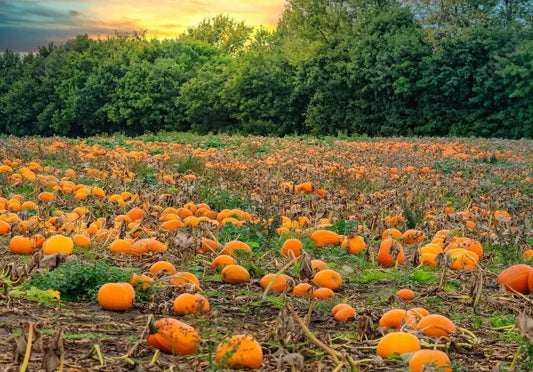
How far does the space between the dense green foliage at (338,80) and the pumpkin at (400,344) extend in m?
36.4

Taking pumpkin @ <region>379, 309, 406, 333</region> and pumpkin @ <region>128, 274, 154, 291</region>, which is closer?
pumpkin @ <region>379, 309, 406, 333</region>

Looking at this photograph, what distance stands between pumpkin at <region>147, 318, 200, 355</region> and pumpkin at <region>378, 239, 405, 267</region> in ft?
9.37

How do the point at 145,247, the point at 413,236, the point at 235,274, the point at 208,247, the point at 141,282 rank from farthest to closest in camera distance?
the point at 413,236 → the point at 208,247 → the point at 145,247 → the point at 235,274 → the point at 141,282

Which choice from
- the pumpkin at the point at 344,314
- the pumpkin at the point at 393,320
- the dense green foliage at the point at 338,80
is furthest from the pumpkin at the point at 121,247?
the dense green foliage at the point at 338,80

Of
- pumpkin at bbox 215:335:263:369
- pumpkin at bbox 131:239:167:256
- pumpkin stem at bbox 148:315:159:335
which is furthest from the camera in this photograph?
pumpkin at bbox 131:239:167:256

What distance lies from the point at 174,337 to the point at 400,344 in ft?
3.21

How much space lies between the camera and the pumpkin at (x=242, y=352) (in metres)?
2.99

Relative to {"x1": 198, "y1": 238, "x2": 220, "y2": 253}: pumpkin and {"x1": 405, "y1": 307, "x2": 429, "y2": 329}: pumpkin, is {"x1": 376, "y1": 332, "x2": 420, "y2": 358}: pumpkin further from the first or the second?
{"x1": 198, "y1": 238, "x2": 220, "y2": 253}: pumpkin

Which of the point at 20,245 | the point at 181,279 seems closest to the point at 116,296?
the point at 181,279

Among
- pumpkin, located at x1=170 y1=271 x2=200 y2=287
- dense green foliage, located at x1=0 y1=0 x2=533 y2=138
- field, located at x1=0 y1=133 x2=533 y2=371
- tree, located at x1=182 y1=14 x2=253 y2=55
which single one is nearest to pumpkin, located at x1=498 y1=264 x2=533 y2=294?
field, located at x1=0 y1=133 x2=533 y2=371

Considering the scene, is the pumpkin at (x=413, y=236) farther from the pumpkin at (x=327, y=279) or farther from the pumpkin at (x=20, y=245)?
the pumpkin at (x=20, y=245)

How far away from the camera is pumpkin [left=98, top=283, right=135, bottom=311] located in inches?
167

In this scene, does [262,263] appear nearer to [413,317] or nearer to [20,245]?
[20,245]

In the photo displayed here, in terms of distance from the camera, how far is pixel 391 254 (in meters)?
5.95
